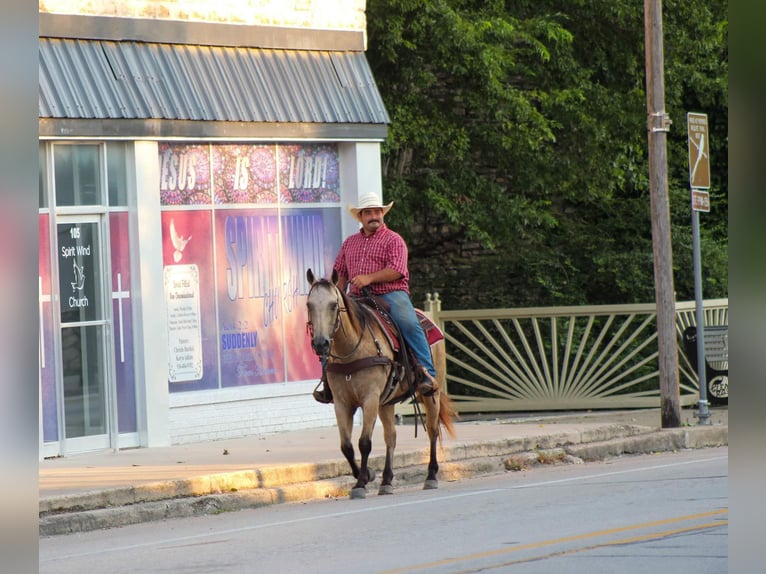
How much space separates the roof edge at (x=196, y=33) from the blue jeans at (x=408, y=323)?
529 cm

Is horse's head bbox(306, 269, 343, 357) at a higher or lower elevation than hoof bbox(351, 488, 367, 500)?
higher

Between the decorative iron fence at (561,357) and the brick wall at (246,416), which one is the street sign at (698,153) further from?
the brick wall at (246,416)

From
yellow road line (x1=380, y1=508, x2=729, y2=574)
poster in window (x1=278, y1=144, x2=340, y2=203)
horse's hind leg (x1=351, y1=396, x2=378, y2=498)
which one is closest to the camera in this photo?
yellow road line (x1=380, y1=508, x2=729, y2=574)

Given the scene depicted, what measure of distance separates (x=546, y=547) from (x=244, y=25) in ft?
32.7

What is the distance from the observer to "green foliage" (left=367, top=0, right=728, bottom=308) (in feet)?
67.3

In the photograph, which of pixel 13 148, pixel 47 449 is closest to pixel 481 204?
pixel 47 449

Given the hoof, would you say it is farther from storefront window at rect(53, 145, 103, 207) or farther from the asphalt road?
storefront window at rect(53, 145, 103, 207)

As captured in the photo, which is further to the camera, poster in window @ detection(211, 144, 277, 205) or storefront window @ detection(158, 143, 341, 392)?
poster in window @ detection(211, 144, 277, 205)

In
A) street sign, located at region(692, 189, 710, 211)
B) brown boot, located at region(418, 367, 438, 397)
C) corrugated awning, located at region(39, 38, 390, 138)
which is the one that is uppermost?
corrugated awning, located at region(39, 38, 390, 138)

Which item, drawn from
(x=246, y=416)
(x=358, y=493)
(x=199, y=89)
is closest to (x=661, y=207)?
(x=246, y=416)

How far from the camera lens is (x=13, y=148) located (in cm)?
188

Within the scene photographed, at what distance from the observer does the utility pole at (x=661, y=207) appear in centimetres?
1620

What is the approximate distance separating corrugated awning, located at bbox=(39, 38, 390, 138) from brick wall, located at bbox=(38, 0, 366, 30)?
1.19 feet

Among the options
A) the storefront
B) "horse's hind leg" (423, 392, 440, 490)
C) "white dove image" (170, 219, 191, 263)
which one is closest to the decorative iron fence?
the storefront
